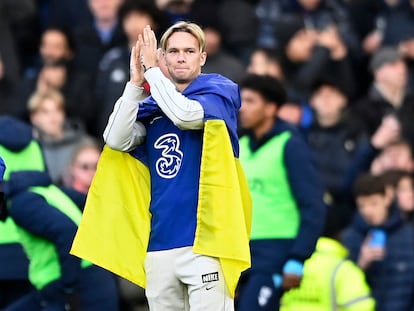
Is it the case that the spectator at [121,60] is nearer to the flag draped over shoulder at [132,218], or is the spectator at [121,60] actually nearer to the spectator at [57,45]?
the spectator at [57,45]

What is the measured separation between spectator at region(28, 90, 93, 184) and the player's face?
Result: 5.31 metres

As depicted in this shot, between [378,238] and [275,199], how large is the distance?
1816 millimetres

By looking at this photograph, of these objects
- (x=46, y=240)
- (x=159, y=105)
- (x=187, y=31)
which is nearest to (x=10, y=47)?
(x=46, y=240)

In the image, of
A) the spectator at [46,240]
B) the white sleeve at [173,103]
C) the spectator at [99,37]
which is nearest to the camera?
the white sleeve at [173,103]

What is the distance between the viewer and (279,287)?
957 cm

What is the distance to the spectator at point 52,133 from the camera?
12.9 m

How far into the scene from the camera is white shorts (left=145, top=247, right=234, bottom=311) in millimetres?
7492

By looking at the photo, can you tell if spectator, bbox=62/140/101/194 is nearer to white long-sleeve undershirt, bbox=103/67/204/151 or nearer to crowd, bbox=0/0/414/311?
crowd, bbox=0/0/414/311

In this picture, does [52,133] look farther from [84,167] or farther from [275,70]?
[275,70]

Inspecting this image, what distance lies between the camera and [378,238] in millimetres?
11180

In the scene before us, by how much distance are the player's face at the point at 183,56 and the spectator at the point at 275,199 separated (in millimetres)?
2004

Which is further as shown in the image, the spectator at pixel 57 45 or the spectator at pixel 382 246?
the spectator at pixel 57 45

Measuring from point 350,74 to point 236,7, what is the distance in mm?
1387

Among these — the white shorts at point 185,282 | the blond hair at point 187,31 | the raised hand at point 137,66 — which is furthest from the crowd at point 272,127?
the white shorts at point 185,282
